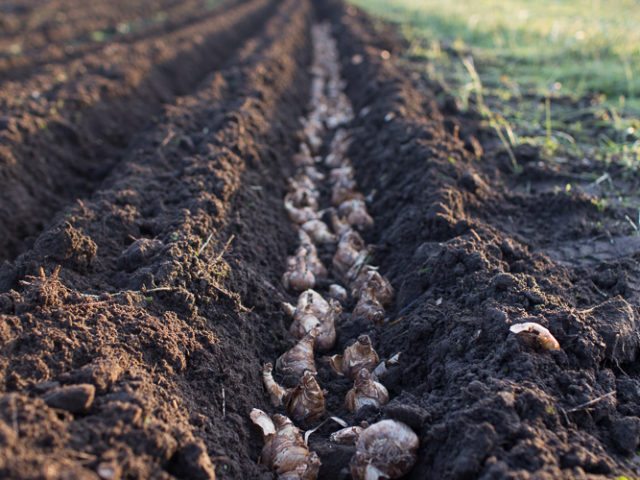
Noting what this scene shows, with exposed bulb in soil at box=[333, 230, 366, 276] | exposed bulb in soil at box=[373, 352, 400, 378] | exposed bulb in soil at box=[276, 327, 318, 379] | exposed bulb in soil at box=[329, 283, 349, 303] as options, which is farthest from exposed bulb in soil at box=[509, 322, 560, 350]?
exposed bulb in soil at box=[333, 230, 366, 276]

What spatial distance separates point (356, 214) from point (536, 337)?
88.9 inches

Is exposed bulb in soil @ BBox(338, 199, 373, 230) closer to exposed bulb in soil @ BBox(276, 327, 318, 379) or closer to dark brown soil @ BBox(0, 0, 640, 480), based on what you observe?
dark brown soil @ BBox(0, 0, 640, 480)

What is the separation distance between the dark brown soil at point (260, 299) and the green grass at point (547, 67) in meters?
0.58

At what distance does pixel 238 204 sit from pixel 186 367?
1.76 m

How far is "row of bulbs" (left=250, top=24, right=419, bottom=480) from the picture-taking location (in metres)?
2.39

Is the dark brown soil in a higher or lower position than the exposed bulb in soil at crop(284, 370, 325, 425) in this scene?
higher

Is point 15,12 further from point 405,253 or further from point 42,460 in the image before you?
point 42,460

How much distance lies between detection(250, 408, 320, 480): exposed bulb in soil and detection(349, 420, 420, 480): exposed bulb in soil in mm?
215

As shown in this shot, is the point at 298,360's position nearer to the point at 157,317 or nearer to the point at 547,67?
the point at 157,317

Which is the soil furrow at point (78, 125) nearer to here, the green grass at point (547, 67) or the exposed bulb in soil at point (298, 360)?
the exposed bulb in soil at point (298, 360)

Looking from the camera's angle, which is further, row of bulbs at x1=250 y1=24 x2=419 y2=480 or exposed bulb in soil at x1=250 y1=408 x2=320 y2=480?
exposed bulb in soil at x1=250 y1=408 x2=320 y2=480

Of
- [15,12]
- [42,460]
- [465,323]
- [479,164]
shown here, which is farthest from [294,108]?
[15,12]

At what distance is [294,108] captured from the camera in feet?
23.8

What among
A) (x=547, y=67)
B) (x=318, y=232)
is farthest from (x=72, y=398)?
(x=547, y=67)
